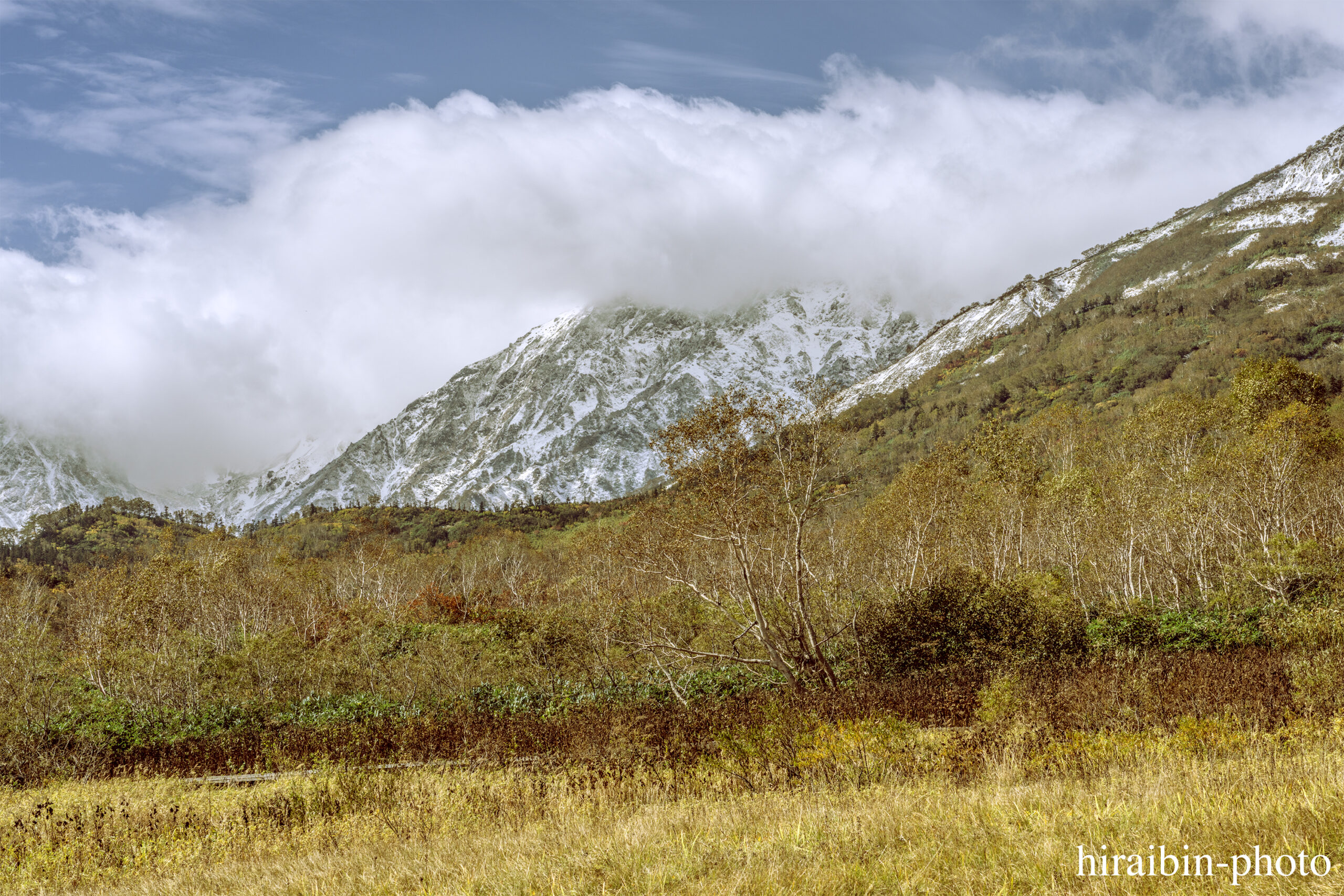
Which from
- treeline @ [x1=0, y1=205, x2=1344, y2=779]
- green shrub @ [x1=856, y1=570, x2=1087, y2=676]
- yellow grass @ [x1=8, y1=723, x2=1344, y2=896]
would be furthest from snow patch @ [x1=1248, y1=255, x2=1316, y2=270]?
yellow grass @ [x1=8, y1=723, x2=1344, y2=896]

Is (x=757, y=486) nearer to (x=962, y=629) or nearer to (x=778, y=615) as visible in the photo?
(x=778, y=615)

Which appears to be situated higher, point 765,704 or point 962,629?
point 962,629

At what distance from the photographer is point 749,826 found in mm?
8141

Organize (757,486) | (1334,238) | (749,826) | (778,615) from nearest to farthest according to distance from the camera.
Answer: (749,826)
(757,486)
(778,615)
(1334,238)

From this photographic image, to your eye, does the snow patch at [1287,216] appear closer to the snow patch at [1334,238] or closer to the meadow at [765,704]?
the snow patch at [1334,238]

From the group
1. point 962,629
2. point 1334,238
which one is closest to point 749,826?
point 962,629

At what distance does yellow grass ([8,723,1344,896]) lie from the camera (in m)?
6.16

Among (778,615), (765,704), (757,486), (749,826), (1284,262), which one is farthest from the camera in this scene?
(1284,262)

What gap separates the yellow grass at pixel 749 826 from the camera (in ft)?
20.2

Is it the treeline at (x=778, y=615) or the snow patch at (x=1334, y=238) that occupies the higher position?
the snow patch at (x=1334, y=238)

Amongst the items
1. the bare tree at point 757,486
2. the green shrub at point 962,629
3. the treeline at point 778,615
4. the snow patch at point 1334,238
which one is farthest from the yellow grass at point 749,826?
the snow patch at point 1334,238

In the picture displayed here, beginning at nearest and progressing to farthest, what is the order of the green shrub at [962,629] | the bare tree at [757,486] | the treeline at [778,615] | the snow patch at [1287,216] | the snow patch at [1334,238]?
1. the treeline at [778,615]
2. the bare tree at [757,486]
3. the green shrub at [962,629]
4. the snow patch at [1334,238]
5. the snow patch at [1287,216]

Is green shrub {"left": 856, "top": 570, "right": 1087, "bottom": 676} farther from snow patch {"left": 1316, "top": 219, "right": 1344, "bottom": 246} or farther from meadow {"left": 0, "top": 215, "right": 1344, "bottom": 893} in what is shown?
snow patch {"left": 1316, "top": 219, "right": 1344, "bottom": 246}

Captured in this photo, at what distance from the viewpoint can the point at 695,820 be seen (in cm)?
867
